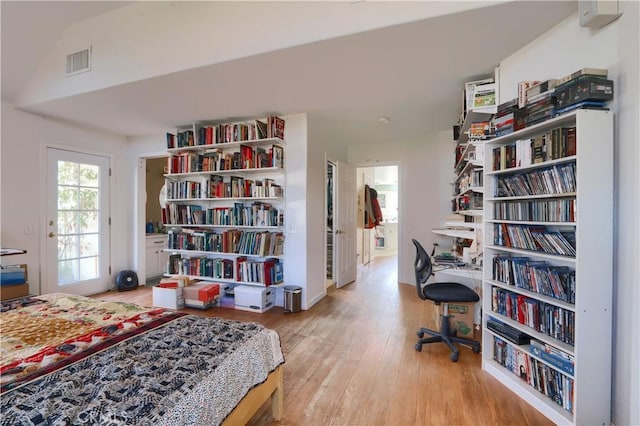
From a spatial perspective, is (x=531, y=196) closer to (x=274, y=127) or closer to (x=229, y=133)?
(x=274, y=127)

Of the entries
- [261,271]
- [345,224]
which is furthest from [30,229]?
[345,224]

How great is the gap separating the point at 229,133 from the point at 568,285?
3.58 m

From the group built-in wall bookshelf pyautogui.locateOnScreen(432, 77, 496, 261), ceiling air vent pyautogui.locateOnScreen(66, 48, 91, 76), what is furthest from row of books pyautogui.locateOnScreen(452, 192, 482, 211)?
ceiling air vent pyautogui.locateOnScreen(66, 48, 91, 76)

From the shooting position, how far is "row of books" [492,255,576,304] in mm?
1699

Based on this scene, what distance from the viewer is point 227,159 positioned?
3.72m

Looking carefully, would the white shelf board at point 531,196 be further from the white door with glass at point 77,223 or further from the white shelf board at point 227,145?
the white door with glass at point 77,223

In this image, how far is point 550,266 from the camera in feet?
6.17

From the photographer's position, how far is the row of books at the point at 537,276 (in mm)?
1699

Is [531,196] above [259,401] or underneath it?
above

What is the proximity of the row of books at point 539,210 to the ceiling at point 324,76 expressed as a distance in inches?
44.0

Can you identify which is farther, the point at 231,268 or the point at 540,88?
the point at 231,268

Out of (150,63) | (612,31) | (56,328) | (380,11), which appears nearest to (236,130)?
(150,63)

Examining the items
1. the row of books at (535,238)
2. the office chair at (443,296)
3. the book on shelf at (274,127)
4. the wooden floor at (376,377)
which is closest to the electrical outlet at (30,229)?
the wooden floor at (376,377)

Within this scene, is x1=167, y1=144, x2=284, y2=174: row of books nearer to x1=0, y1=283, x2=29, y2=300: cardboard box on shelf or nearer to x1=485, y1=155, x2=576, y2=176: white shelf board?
x1=0, y1=283, x2=29, y2=300: cardboard box on shelf
